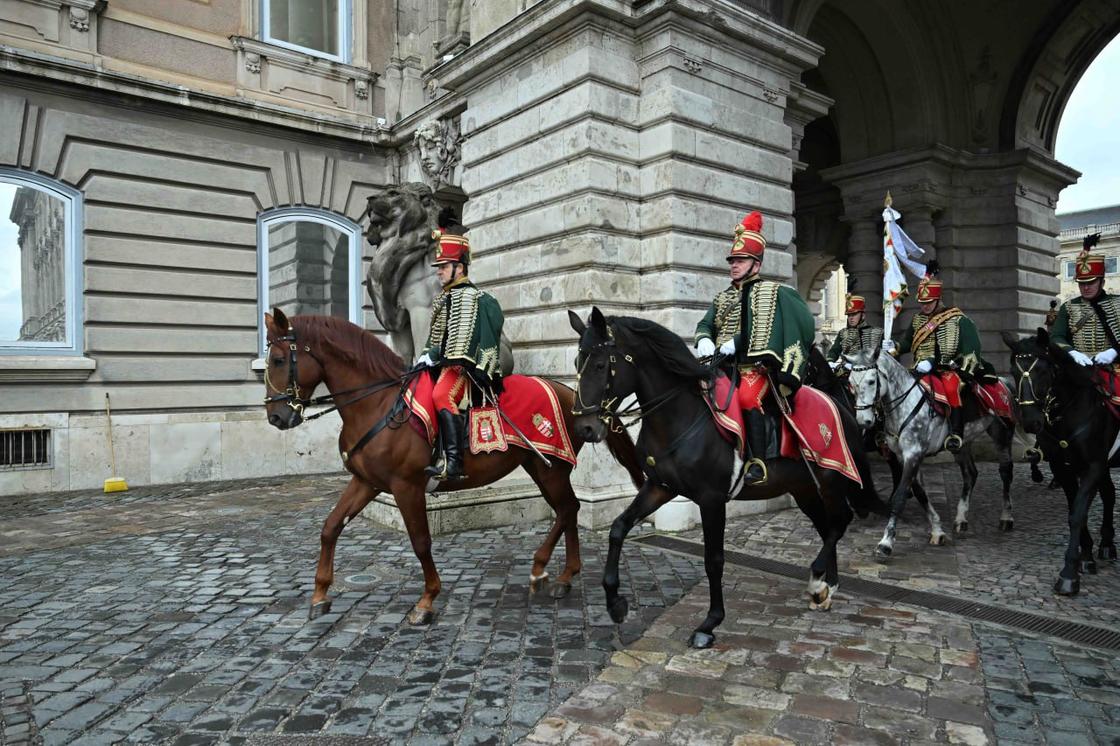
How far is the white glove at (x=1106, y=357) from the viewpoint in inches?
252

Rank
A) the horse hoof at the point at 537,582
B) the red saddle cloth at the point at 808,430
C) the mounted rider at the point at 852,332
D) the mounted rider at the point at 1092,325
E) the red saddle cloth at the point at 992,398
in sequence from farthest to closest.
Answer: the mounted rider at the point at 852,332, the red saddle cloth at the point at 992,398, the mounted rider at the point at 1092,325, the horse hoof at the point at 537,582, the red saddle cloth at the point at 808,430

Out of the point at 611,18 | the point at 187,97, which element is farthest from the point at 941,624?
the point at 187,97

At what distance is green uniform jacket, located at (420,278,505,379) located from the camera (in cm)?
562

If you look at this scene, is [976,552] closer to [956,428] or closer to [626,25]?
[956,428]

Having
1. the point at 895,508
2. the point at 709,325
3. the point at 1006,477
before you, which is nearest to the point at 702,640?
the point at 709,325

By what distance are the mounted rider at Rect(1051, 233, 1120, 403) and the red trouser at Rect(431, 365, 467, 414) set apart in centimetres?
509

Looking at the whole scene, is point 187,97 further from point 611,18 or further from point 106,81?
point 611,18

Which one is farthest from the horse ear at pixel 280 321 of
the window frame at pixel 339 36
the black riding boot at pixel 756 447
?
the window frame at pixel 339 36

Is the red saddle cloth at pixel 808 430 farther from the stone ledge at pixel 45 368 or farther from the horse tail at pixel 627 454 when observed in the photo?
the stone ledge at pixel 45 368

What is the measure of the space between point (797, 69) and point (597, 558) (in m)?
6.93

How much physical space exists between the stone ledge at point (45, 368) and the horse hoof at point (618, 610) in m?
10.00

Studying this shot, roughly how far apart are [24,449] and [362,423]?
8.47 metres

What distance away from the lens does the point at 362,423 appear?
555 cm

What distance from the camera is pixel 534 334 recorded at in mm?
9359
